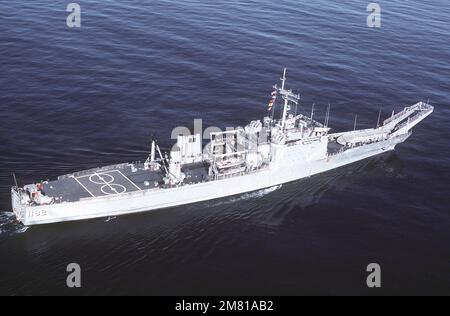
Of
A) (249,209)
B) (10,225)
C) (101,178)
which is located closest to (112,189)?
(101,178)

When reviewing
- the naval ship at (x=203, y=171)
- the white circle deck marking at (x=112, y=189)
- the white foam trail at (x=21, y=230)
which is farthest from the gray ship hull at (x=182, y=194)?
the white circle deck marking at (x=112, y=189)

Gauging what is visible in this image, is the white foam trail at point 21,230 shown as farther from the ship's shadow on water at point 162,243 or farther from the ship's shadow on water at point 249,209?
the ship's shadow on water at point 162,243

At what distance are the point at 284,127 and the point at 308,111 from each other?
20.0 metres

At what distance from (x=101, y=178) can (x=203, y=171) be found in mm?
13098

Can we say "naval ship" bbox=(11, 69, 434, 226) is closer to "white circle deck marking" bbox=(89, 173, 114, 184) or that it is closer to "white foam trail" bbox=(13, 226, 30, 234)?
"white circle deck marking" bbox=(89, 173, 114, 184)

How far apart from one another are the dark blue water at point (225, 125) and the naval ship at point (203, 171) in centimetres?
174

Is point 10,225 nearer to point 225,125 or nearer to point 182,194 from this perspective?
point 182,194

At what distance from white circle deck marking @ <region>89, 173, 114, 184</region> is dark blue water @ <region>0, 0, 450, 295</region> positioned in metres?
5.48

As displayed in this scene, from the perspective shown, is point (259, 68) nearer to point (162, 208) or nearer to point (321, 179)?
point (321, 179)

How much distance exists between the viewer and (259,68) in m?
103

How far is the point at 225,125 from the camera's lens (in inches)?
3273

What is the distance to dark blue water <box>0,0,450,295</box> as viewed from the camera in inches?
2080

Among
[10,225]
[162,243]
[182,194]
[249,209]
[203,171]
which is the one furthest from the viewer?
[203,171]

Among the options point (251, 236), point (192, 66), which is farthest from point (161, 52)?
point (251, 236)
